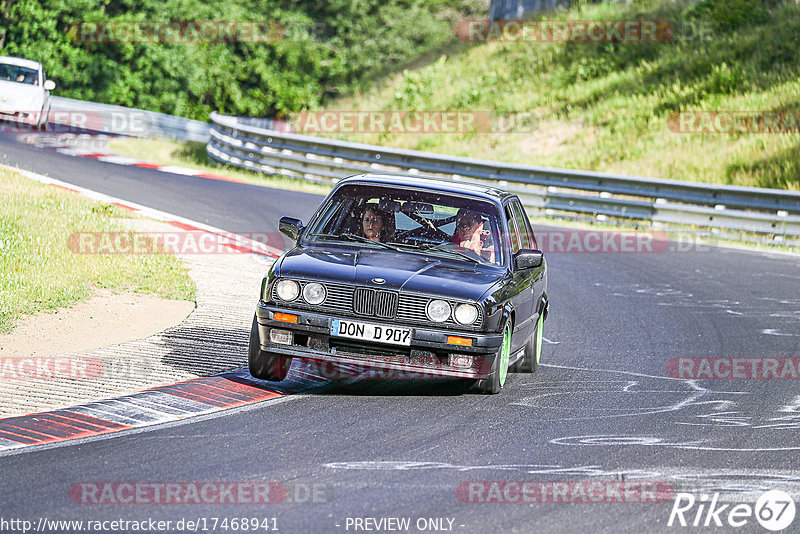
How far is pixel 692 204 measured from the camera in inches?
924

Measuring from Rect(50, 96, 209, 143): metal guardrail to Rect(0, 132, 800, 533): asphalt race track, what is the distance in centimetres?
2610

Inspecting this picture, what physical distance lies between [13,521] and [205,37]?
155 feet

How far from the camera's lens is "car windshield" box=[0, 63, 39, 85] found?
2845cm

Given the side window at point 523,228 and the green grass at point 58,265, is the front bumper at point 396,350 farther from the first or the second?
the green grass at point 58,265

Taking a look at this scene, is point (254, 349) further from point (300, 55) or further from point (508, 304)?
point (300, 55)

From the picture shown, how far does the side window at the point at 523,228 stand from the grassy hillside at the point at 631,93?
16421 millimetres

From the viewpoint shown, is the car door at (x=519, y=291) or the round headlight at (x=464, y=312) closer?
the round headlight at (x=464, y=312)

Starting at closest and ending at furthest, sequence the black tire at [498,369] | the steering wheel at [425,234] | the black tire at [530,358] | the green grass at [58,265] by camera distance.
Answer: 1. the black tire at [498,369]
2. the steering wheel at [425,234]
3. the black tire at [530,358]
4. the green grass at [58,265]

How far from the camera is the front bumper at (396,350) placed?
8211mm

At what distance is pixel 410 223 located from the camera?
30.7 ft

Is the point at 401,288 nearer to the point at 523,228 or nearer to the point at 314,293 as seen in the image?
the point at 314,293

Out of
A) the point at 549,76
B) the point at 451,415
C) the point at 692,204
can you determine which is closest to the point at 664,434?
the point at 451,415

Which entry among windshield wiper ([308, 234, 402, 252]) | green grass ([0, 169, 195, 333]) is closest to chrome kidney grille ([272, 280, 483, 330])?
windshield wiper ([308, 234, 402, 252])

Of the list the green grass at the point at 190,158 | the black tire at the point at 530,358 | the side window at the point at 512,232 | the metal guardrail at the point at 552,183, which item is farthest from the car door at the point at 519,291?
the green grass at the point at 190,158
